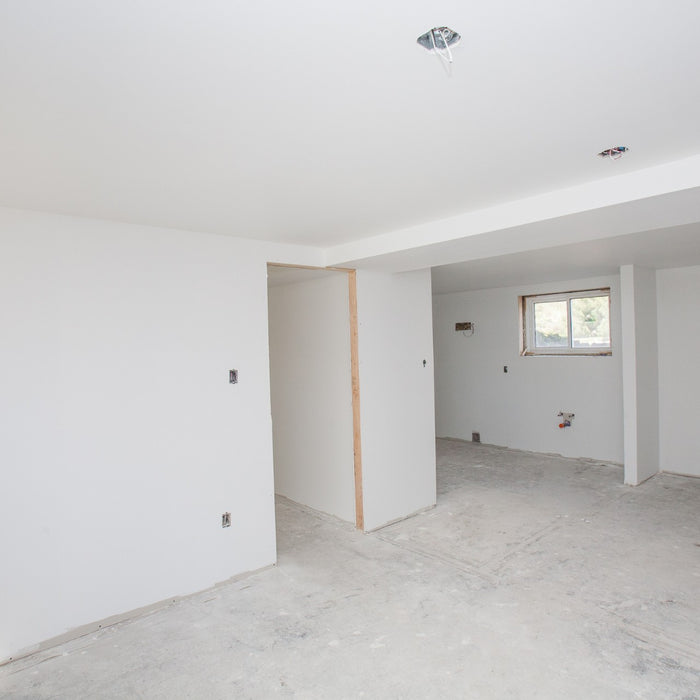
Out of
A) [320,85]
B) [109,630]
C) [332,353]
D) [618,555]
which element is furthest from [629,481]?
[320,85]

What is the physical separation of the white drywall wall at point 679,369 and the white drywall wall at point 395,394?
268cm

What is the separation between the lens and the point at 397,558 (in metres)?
3.41

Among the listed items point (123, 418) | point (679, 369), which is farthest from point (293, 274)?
point (679, 369)

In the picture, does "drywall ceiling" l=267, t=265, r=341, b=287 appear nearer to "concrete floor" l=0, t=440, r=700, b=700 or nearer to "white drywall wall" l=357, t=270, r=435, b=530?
"white drywall wall" l=357, t=270, r=435, b=530

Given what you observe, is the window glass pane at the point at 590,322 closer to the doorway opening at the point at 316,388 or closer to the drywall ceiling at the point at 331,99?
the doorway opening at the point at 316,388

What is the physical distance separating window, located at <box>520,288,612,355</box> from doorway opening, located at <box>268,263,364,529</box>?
3.35 m

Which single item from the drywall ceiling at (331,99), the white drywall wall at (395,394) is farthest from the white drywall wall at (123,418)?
the white drywall wall at (395,394)

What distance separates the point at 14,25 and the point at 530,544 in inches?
150

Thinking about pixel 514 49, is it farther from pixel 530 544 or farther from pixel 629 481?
pixel 629 481

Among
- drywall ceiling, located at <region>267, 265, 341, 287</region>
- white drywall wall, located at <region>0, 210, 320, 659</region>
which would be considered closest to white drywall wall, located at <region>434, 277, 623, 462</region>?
drywall ceiling, located at <region>267, 265, 341, 287</region>

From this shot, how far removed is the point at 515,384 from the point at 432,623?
14.4 feet

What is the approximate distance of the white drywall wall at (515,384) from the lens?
5.70 meters

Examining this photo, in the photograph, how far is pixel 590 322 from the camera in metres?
5.96

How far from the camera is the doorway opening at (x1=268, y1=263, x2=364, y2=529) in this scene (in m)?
3.95
